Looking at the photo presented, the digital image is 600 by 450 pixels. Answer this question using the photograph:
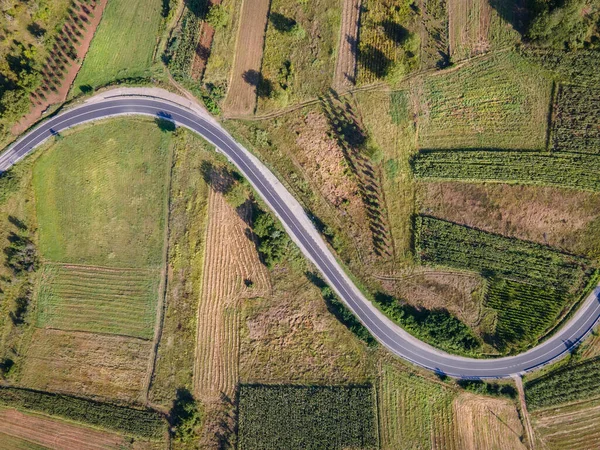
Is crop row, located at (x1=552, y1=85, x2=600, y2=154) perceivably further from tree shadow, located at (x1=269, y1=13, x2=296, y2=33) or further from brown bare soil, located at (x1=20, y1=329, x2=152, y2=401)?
brown bare soil, located at (x1=20, y1=329, x2=152, y2=401)

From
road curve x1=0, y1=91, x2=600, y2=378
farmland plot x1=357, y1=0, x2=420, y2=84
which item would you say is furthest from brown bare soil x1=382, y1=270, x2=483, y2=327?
farmland plot x1=357, y1=0, x2=420, y2=84

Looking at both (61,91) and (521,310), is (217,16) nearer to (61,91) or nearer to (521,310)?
(61,91)

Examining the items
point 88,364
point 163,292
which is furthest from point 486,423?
point 88,364

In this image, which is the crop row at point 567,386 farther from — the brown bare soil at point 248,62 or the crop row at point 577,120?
the brown bare soil at point 248,62

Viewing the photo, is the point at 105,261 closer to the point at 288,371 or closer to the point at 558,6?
the point at 288,371

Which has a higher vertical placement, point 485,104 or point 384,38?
point 384,38

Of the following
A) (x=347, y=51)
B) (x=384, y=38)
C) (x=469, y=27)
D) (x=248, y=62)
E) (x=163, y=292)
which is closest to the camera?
(x=469, y=27)

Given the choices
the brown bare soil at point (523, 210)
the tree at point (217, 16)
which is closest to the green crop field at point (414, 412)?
the brown bare soil at point (523, 210)
